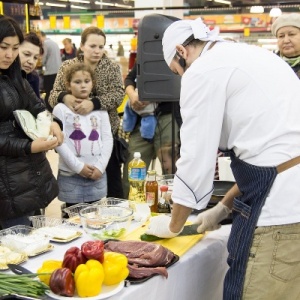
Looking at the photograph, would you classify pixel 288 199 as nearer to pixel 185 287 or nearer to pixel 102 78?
pixel 185 287

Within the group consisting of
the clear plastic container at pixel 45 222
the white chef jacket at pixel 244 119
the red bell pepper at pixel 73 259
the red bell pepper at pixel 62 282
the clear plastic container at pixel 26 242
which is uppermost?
the white chef jacket at pixel 244 119

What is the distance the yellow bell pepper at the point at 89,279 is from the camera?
1.47 m

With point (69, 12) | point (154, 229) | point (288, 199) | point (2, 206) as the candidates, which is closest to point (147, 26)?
point (2, 206)

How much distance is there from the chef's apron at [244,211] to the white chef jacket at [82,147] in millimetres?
1542

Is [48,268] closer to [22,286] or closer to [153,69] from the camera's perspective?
[22,286]

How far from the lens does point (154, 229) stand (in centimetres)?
198

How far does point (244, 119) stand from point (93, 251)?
2.15ft

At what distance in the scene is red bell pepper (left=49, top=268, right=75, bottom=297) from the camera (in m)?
1.47

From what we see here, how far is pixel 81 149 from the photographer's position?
317 cm

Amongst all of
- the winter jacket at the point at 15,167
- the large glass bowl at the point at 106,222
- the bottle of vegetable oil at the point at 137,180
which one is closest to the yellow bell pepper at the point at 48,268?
the large glass bowl at the point at 106,222

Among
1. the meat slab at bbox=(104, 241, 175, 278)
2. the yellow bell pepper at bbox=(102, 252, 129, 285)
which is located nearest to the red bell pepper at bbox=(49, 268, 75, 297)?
the yellow bell pepper at bbox=(102, 252, 129, 285)

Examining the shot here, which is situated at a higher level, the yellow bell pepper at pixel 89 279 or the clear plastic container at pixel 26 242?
the yellow bell pepper at pixel 89 279

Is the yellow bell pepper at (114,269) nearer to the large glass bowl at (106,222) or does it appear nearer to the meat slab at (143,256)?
the meat slab at (143,256)

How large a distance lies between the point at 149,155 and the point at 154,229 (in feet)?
7.23
